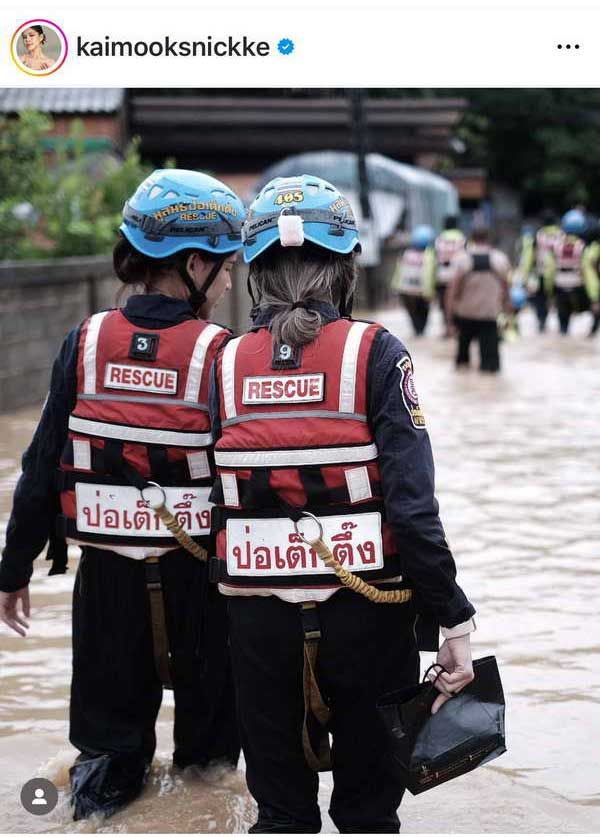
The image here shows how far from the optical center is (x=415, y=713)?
138 inches

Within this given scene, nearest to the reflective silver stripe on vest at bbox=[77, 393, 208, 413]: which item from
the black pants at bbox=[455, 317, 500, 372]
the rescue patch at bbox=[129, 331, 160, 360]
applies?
the rescue patch at bbox=[129, 331, 160, 360]

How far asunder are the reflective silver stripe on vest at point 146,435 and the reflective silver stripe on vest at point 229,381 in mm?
530

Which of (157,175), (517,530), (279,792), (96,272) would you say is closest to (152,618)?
(279,792)

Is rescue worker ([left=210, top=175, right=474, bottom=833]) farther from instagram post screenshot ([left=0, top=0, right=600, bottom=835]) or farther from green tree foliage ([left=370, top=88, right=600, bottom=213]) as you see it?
green tree foliage ([left=370, top=88, right=600, bottom=213])

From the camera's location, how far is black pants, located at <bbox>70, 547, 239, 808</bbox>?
4.28 m

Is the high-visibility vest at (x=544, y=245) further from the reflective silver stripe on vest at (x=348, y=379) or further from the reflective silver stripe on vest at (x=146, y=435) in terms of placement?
the reflective silver stripe on vest at (x=348, y=379)

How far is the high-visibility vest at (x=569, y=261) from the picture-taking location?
23.5 metres

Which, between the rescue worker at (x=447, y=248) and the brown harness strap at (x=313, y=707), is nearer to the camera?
the brown harness strap at (x=313, y=707)

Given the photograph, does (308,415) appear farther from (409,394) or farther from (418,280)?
(418,280)

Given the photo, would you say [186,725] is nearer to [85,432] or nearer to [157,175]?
[85,432]

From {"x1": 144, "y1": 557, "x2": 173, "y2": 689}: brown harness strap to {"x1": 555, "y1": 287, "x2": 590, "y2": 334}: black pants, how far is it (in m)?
20.1

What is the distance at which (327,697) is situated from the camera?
360 centimetres
